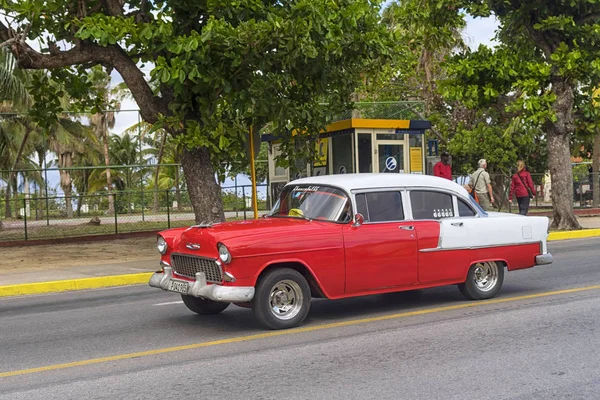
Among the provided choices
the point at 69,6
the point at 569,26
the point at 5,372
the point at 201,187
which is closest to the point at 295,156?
the point at 201,187

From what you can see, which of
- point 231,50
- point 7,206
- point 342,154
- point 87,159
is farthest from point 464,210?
point 87,159

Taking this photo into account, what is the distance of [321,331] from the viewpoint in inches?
293

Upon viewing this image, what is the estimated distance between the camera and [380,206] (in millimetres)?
8273

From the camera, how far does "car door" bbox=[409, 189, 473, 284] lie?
8336 millimetres

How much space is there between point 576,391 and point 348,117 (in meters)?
15.2

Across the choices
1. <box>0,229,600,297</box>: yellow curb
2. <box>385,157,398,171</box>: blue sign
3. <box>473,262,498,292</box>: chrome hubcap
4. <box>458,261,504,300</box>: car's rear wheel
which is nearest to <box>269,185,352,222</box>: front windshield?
<box>458,261,504,300</box>: car's rear wheel

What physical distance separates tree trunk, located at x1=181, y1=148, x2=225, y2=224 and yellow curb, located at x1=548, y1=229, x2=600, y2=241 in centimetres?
840

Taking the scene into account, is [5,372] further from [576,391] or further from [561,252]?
[561,252]

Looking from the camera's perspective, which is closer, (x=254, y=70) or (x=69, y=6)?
(x=254, y=70)

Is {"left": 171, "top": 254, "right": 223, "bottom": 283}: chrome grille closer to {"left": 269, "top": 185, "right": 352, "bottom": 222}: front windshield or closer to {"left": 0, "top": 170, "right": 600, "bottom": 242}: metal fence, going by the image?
{"left": 269, "top": 185, "right": 352, "bottom": 222}: front windshield

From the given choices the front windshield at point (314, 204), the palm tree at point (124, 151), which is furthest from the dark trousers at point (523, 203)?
the palm tree at point (124, 151)

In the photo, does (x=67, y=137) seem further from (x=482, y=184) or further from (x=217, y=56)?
(x=217, y=56)

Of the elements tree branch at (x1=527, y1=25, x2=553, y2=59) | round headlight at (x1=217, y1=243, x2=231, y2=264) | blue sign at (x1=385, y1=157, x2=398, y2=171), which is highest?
tree branch at (x1=527, y1=25, x2=553, y2=59)

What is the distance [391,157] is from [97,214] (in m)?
9.07
